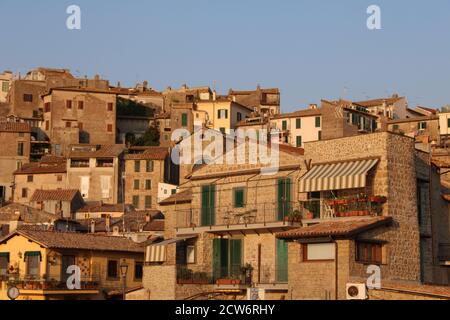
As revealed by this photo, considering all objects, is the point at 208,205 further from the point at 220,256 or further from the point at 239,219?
the point at 220,256

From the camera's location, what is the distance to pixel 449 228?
44.2m

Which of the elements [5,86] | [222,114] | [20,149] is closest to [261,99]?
[222,114]

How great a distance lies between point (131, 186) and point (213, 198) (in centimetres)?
5321

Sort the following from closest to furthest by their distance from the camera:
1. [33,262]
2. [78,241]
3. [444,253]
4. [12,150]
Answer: [444,253] < [33,262] < [78,241] < [12,150]

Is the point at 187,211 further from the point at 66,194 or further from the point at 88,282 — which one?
the point at 66,194

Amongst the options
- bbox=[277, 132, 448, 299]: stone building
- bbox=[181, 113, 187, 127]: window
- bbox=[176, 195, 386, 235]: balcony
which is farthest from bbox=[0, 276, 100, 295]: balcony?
bbox=[181, 113, 187, 127]: window

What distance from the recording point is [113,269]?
5009 cm

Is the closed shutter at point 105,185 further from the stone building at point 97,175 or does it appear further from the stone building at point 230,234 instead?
the stone building at point 230,234

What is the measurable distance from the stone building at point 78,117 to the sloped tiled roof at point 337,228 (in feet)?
234

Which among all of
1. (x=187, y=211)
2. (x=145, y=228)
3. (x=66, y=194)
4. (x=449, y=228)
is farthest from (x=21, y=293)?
(x=66, y=194)

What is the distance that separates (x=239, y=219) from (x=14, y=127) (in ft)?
220

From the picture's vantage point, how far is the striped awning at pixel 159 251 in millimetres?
46094

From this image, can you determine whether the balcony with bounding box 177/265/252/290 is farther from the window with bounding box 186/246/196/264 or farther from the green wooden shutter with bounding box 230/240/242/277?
the window with bounding box 186/246/196/264

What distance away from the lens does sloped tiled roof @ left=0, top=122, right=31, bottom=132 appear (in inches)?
4194
